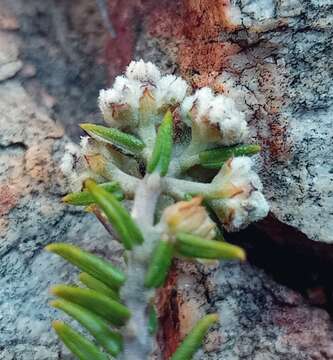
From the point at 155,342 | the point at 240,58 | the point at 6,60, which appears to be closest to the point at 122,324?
the point at 155,342

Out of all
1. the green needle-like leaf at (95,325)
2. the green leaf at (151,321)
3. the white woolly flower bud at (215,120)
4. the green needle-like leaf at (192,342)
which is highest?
the white woolly flower bud at (215,120)

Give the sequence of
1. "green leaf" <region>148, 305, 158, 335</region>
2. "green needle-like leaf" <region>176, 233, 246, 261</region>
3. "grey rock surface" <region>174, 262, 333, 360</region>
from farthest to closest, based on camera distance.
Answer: "grey rock surface" <region>174, 262, 333, 360</region>, "green leaf" <region>148, 305, 158, 335</region>, "green needle-like leaf" <region>176, 233, 246, 261</region>

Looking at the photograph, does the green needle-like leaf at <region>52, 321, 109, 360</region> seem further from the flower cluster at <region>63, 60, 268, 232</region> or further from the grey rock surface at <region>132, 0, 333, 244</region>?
the grey rock surface at <region>132, 0, 333, 244</region>

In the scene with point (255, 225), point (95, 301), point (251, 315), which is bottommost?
point (251, 315)

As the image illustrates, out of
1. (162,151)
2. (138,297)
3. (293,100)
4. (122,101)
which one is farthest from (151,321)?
(293,100)

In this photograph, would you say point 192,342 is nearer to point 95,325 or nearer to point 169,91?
point 95,325

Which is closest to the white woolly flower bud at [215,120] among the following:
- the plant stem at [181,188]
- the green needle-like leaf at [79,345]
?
the plant stem at [181,188]

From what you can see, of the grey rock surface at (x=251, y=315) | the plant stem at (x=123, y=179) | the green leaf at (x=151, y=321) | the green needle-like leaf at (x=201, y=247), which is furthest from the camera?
the grey rock surface at (x=251, y=315)

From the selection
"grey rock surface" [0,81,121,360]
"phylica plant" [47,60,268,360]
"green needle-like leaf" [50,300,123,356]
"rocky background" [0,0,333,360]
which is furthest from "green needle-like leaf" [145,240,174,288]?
"grey rock surface" [0,81,121,360]

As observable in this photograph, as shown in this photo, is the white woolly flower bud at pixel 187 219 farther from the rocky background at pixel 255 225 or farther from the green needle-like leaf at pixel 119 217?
the rocky background at pixel 255 225
